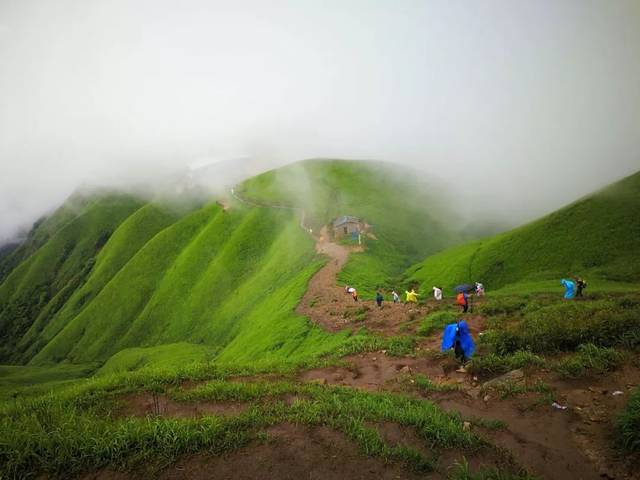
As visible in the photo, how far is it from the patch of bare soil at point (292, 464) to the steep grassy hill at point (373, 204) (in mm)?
31772

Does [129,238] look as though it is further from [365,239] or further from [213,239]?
[365,239]

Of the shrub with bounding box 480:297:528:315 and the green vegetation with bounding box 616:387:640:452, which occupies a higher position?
the green vegetation with bounding box 616:387:640:452

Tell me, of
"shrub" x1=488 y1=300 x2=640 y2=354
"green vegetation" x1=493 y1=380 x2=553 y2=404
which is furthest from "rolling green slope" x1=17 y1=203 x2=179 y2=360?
"green vegetation" x1=493 y1=380 x2=553 y2=404

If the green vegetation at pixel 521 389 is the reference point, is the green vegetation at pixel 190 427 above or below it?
above

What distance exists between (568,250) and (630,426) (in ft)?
122

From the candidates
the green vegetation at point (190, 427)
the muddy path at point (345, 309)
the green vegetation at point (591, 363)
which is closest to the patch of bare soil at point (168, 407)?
the green vegetation at point (190, 427)

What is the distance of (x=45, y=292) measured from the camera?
19562 cm

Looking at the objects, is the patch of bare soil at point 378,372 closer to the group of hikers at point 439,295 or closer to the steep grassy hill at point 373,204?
the group of hikers at point 439,295

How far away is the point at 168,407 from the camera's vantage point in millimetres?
13172

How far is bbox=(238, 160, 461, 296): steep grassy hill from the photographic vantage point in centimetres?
5923

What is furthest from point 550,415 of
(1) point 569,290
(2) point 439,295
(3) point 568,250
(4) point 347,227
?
(4) point 347,227

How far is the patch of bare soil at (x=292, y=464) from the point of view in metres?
8.55

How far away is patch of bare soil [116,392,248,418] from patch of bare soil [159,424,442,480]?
273 cm

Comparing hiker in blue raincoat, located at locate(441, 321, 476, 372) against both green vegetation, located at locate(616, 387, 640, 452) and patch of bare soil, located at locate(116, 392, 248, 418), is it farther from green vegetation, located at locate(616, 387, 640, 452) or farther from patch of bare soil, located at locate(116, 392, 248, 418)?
patch of bare soil, located at locate(116, 392, 248, 418)
